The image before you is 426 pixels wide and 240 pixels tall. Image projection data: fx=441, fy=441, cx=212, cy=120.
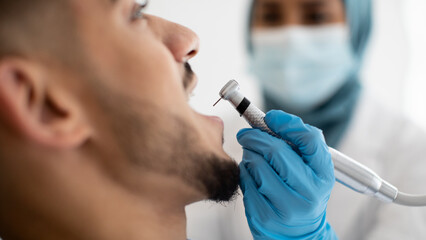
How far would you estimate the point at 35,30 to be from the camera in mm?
671

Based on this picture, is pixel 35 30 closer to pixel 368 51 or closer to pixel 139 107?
pixel 139 107

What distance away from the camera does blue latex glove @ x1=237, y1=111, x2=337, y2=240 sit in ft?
2.96

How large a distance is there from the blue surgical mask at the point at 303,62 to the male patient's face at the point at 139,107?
3.32 feet

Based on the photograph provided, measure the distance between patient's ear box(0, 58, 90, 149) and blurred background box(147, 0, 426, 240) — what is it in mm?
1550

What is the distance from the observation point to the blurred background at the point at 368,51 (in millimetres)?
2332

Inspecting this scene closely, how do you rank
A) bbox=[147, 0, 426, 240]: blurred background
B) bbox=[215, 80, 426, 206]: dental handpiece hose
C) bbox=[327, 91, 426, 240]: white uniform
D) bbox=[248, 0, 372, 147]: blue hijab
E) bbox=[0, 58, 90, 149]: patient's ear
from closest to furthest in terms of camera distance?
bbox=[0, 58, 90, 149]: patient's ear → bbox=[215, 80, 426, 206]: dental handpiece hose → bbox=[327, 91, 426, 240]: white uniform → bbox=[248, 0, 372, 147]: blue hijab → bbox=[147, 0, 426, 240]: blurred background

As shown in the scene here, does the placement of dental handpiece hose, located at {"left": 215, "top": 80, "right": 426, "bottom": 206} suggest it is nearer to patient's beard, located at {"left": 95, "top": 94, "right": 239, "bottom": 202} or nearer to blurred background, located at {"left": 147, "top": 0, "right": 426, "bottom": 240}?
patient's beard, located at {"left": 95, "top": 94, "right": 239, "bottom": 202}

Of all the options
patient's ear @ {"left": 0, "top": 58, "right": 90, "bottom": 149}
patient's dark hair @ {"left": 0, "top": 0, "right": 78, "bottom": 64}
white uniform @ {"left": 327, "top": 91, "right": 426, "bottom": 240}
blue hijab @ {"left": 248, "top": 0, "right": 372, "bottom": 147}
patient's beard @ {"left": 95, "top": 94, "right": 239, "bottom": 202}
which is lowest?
white uniform @ {"left": 327, "top": 91, "right": 426, "bottom": 240}

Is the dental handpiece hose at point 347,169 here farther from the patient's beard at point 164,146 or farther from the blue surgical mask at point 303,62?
the blue surgical mask at point 303,62

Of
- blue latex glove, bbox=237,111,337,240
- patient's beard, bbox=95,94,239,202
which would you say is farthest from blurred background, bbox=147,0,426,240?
patient's beard, bbox=95,94,239,202

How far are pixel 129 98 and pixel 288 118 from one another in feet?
1.14

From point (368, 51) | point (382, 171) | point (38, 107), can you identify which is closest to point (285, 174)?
point (38, 107)

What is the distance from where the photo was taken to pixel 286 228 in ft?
3.19

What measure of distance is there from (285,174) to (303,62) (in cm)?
97
